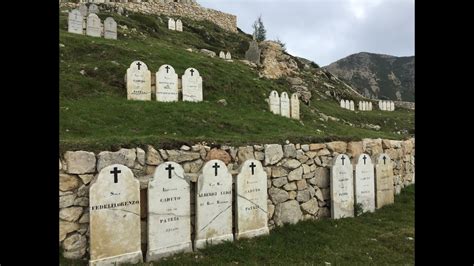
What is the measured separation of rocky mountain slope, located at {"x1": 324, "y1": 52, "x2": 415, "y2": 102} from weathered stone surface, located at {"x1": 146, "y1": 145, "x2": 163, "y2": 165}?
314ft

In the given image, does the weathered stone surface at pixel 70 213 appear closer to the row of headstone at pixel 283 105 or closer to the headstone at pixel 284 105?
the row of headstone at pixel 283 105

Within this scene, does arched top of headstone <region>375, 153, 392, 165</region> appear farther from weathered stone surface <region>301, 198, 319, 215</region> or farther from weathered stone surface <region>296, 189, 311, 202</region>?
weathered stone surface <region>296, 189, 311, 202</region>

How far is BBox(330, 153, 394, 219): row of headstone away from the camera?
7.30 m

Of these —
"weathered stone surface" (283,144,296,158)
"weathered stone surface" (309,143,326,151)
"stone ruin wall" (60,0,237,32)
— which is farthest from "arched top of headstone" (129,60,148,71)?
"stone ruin wall" (60,0,237,32)

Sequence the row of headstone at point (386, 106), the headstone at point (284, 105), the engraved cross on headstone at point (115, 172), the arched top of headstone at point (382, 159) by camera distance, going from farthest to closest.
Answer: the row of headstone at point (386, 106), the headstone at point (284, 105), the arched top of headstone at point (382, 159), the engraved cross on headstone at point (115, 172)

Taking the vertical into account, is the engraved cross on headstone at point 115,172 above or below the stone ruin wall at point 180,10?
below

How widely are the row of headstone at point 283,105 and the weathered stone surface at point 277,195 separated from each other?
7089mm

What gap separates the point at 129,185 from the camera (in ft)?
16.1

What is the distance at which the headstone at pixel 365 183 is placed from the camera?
25.1 feet

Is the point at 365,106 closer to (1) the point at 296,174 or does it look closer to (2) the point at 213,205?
(1) the point at 296,174

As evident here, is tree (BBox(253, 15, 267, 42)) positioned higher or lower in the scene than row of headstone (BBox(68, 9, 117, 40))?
higher

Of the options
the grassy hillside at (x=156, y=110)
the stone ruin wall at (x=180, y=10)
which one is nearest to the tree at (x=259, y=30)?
the stone ruin wall at (x=180, y=10)
